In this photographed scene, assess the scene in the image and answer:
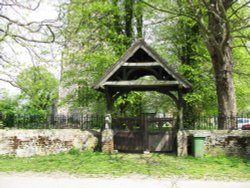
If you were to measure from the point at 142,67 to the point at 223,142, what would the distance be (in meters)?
4.63

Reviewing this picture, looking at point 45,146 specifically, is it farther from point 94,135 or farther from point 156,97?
point 156,97

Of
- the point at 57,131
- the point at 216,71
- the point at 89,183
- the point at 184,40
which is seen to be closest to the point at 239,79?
the point at 184,40

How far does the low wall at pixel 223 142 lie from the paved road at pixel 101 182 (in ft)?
16.6

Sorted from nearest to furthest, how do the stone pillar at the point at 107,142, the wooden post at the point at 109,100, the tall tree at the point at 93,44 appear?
the stone pillar at the point at 107,142 → the wooden post at the point at 109,100 → the tall tree at the point at 93,44

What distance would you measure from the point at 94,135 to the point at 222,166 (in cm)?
587

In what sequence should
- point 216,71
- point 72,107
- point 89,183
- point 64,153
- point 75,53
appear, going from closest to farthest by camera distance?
point 89,183
point 64,153
point 216,71
point 75,53
point 72,107

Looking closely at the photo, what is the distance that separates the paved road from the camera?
28.0 feet

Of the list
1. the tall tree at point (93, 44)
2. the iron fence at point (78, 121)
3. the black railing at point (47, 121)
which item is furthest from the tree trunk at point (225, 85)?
the tall tree at point (93, 44)

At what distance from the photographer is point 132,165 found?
11656 mm

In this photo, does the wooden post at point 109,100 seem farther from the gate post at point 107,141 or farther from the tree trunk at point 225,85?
the tree trunk at point 225,85

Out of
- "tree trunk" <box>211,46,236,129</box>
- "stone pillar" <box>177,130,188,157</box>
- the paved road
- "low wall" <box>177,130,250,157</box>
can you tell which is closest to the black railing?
"stone pillar" <box>177,130,188,157</box>

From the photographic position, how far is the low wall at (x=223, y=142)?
1419 cm

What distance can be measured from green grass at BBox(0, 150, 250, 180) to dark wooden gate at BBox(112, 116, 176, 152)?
776 millimetres

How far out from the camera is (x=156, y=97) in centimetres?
2809
